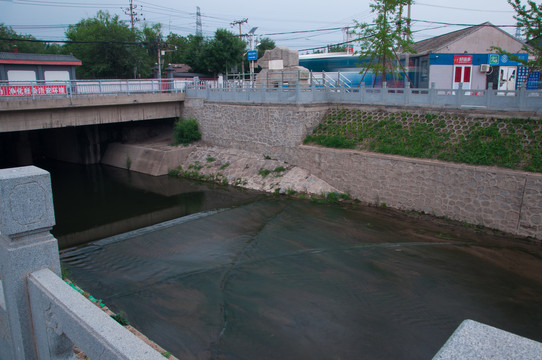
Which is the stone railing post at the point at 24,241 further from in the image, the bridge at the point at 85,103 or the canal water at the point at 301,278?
the bridge at the point at 85,103

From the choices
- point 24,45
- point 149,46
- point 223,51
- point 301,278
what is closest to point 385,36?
point 301,278

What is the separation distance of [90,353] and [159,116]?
25.9 metres

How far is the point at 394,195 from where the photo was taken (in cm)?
1756

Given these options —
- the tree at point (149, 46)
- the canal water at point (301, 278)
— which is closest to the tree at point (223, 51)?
the tree at point (149, 46)

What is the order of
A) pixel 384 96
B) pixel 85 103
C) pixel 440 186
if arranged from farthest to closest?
pixel 85 103, pixel 384 96, pixel 440 186

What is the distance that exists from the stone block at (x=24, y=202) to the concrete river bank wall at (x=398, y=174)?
14.8 m

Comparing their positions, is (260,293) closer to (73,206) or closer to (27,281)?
(27,281)

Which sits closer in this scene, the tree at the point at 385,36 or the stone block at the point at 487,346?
the stone block at the point at 487,346

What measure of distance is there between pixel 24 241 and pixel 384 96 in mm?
18472

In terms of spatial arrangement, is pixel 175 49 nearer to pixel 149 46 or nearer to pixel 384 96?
pixel 149 46

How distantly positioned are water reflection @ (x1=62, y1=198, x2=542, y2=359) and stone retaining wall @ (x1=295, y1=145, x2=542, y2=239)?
2.88 ft

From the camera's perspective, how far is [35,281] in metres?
3.81

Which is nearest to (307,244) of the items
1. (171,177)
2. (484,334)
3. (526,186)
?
(526,186)

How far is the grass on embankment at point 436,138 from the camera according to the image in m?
15.0
